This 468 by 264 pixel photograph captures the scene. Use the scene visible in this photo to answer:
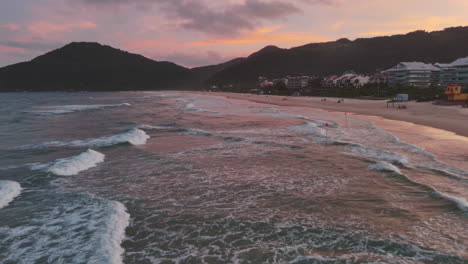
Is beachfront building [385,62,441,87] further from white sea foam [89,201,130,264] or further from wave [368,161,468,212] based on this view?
white sea foam [89,201,130,264]

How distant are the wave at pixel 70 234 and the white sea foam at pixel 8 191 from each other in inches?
48.1

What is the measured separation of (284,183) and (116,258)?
669cm

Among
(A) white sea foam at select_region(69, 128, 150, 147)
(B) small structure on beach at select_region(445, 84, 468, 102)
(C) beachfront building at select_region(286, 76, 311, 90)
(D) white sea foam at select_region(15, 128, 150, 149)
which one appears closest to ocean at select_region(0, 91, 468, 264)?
(D) white sea foam at select_region(15, 128, 150, 149)

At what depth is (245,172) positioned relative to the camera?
44.2 feet

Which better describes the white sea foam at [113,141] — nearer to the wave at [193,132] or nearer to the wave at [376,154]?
the wave at [193,132]

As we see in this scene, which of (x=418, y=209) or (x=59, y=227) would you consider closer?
(x=59, y=227)

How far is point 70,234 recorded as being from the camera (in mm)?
8023

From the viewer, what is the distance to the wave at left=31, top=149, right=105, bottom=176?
1385 cm

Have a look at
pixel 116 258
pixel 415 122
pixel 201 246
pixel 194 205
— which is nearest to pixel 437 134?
pixel 415 122

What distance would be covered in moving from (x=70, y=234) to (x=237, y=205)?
444 cm

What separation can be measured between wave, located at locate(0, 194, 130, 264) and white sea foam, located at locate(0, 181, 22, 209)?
4.01 feet

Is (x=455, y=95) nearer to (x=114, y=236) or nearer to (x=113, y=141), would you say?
(x=113, y=141)

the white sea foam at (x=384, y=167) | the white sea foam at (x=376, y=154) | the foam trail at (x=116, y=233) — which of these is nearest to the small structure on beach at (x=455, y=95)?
the white sea foam at (x=376, y=154)

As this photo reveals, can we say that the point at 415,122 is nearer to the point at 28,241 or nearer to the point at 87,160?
the point at 87,160
